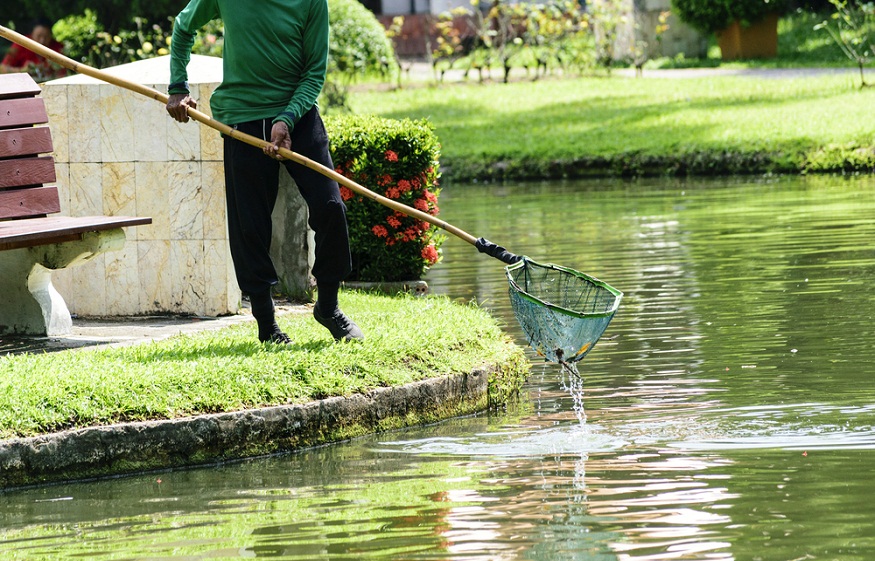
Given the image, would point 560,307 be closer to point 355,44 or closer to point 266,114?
point 266,114

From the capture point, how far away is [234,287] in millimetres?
9219

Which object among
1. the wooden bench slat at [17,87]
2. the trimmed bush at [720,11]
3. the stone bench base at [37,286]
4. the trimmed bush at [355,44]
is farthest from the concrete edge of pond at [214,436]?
the trimmed bush at [720,11]

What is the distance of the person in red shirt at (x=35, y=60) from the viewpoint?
924 inches

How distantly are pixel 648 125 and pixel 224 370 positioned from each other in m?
15.8

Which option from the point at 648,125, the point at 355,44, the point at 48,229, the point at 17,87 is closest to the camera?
the point at 48,229

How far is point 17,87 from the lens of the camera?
8.63 meters

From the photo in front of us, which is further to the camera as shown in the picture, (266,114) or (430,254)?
(430,254)

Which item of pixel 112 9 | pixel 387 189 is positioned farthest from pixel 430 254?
pixel 112 9

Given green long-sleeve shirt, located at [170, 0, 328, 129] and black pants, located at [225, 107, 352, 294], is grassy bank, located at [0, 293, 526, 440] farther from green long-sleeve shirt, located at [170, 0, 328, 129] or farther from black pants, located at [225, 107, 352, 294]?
green long-sleeve shirt, located at [170, 0, 328, 129]

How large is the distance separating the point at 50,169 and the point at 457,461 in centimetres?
341

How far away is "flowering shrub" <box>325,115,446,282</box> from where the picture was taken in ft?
34.3

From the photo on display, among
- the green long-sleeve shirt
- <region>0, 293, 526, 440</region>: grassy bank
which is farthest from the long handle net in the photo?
the green long-sleeve shirt

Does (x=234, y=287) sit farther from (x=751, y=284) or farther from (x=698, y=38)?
(x=698, y=38)

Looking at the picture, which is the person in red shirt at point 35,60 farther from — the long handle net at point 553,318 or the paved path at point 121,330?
the long handle net at point 553,318
